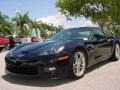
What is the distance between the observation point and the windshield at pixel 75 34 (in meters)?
7.13

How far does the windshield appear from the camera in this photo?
7.13 metres

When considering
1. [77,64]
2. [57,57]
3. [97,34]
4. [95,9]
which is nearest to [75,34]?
[97,34]

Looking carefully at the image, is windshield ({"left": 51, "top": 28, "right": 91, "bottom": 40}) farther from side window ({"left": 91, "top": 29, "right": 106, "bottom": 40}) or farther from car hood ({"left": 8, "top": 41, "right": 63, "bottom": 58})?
car hood ({"left": 8, "top": 41, "right": 63, "bottom": 58})

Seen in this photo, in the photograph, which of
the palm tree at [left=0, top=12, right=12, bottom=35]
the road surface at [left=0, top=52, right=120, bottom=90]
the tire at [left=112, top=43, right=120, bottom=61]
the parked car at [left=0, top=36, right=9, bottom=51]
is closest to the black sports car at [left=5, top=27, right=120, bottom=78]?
the road surface at [left=0, top=52, right=120, bottom=90]

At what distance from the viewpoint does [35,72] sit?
18.8 ft

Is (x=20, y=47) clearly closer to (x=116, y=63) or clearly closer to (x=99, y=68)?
(x=99, y=68)

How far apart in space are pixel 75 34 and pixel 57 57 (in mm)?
1709

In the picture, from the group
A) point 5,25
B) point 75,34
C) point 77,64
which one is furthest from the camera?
point 5,25

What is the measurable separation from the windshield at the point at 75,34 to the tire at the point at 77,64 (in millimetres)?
708

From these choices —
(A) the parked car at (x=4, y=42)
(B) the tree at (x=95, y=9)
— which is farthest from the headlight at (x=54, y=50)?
(B) the tree at (x=95, y=9)

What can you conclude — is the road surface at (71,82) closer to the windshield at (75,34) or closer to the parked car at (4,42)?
the windshield at (75,34)

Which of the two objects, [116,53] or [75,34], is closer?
[75,34]

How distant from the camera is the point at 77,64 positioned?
6258mm

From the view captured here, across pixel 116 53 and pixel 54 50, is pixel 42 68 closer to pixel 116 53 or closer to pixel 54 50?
pixel 54 50
